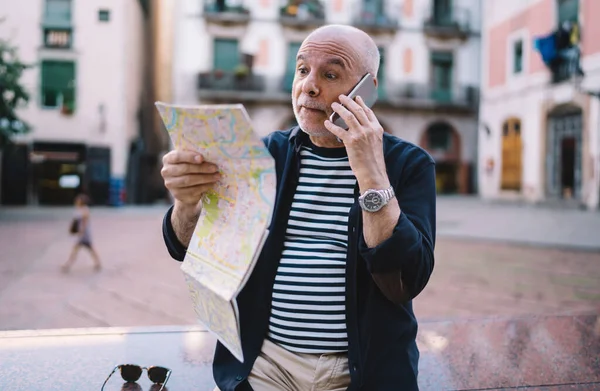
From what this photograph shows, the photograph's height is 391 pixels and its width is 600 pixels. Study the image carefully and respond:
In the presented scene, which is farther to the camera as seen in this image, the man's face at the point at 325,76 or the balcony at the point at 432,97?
the balcony at the point at 432,97

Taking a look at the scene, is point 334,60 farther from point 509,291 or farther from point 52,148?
point 52,148

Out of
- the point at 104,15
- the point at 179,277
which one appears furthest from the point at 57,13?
the point at 179,277

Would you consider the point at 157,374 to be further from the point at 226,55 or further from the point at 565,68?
the point at 226,55

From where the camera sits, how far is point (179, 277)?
5.50 metres

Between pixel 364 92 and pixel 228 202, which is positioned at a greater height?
pixel 364 92

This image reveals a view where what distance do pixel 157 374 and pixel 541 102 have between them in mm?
16161

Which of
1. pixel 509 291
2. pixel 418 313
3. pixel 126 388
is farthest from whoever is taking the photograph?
pixel 509 291

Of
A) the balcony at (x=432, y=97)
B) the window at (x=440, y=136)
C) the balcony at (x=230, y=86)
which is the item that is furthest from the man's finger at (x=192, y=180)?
the window at (x=440, y=136)

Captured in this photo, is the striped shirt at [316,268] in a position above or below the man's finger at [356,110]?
below

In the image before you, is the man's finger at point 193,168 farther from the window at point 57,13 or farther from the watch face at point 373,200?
the window at point 57,13

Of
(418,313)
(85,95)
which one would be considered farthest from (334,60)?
(85,95)

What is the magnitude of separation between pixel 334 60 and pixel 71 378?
1.34 m

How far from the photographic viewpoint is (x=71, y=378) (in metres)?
1.78

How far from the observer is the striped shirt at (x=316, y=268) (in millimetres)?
1312
